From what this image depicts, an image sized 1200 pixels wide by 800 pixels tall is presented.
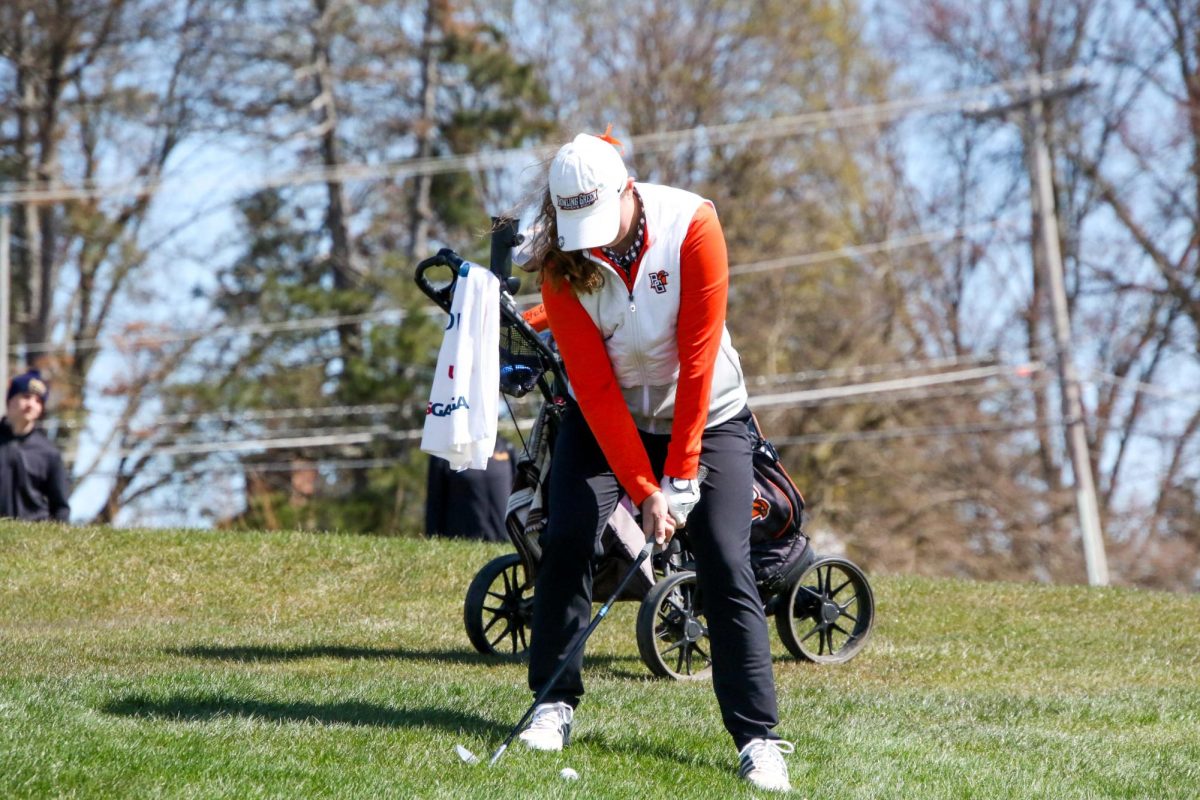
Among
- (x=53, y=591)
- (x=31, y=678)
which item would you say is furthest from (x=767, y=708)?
(x=53, y=591)

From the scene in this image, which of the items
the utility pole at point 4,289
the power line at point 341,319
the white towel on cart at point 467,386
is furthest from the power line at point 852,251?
the white towel on cart at point 467,386

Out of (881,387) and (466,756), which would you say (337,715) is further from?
(881,387)

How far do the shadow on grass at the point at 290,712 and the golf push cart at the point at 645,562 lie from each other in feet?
3.79

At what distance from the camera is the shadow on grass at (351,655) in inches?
278

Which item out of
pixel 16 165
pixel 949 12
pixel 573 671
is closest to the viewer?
pixel 573 671

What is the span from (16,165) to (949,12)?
19.5 m

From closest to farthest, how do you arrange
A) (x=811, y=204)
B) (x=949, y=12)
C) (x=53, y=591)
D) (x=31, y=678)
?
(x=31, y=678) < (x=53, y=591) < (x=811, y=204) < (x=949, y=12)

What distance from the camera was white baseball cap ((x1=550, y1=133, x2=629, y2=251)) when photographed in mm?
4641

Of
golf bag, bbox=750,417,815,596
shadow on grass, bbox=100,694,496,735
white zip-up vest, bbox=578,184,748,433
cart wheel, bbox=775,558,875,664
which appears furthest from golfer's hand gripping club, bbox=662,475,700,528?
cart wheel, bbox=775,558,875,664

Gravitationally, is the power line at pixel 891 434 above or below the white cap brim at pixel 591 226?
below

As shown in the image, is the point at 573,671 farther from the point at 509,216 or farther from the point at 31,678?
the point at 31,678

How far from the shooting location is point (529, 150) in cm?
2741

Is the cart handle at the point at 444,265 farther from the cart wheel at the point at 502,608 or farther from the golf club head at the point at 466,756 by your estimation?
the golf club head at the point at 466,756

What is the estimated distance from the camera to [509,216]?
17.3 ft
